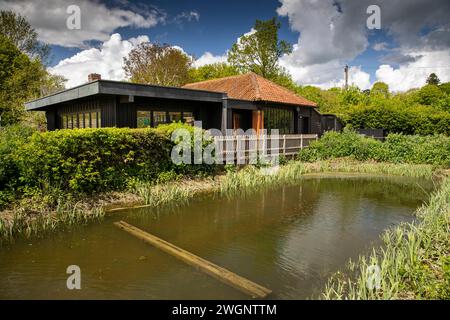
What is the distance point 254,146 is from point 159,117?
4.63 m

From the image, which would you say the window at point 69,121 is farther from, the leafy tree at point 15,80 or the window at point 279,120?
the window at point 279,120

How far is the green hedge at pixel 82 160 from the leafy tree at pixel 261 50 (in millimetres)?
21932

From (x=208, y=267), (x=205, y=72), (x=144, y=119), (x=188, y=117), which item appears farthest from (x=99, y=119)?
(x=205, y=72)

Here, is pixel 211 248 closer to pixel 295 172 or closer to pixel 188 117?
pixel 295 172

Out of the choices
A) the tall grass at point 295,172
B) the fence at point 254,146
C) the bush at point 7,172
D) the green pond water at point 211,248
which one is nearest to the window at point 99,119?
the fence at point 254,146

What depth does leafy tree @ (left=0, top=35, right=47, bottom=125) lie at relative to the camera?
2633 centimetres

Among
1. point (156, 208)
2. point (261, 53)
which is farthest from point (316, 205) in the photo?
point (261, 53)

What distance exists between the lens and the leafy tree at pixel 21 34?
3006 cm

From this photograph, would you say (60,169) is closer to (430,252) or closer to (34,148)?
(34,148)

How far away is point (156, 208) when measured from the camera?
9.02m

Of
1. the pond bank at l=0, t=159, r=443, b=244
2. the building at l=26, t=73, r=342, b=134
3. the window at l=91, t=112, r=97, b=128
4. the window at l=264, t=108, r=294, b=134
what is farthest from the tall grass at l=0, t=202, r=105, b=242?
the window at l=264, t=108, r=294, b=134

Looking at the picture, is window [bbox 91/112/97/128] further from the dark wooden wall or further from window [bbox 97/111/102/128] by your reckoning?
window [bbox 97/111/102/128]

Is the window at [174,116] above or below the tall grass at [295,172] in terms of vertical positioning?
above

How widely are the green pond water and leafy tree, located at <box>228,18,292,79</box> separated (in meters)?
23.5
